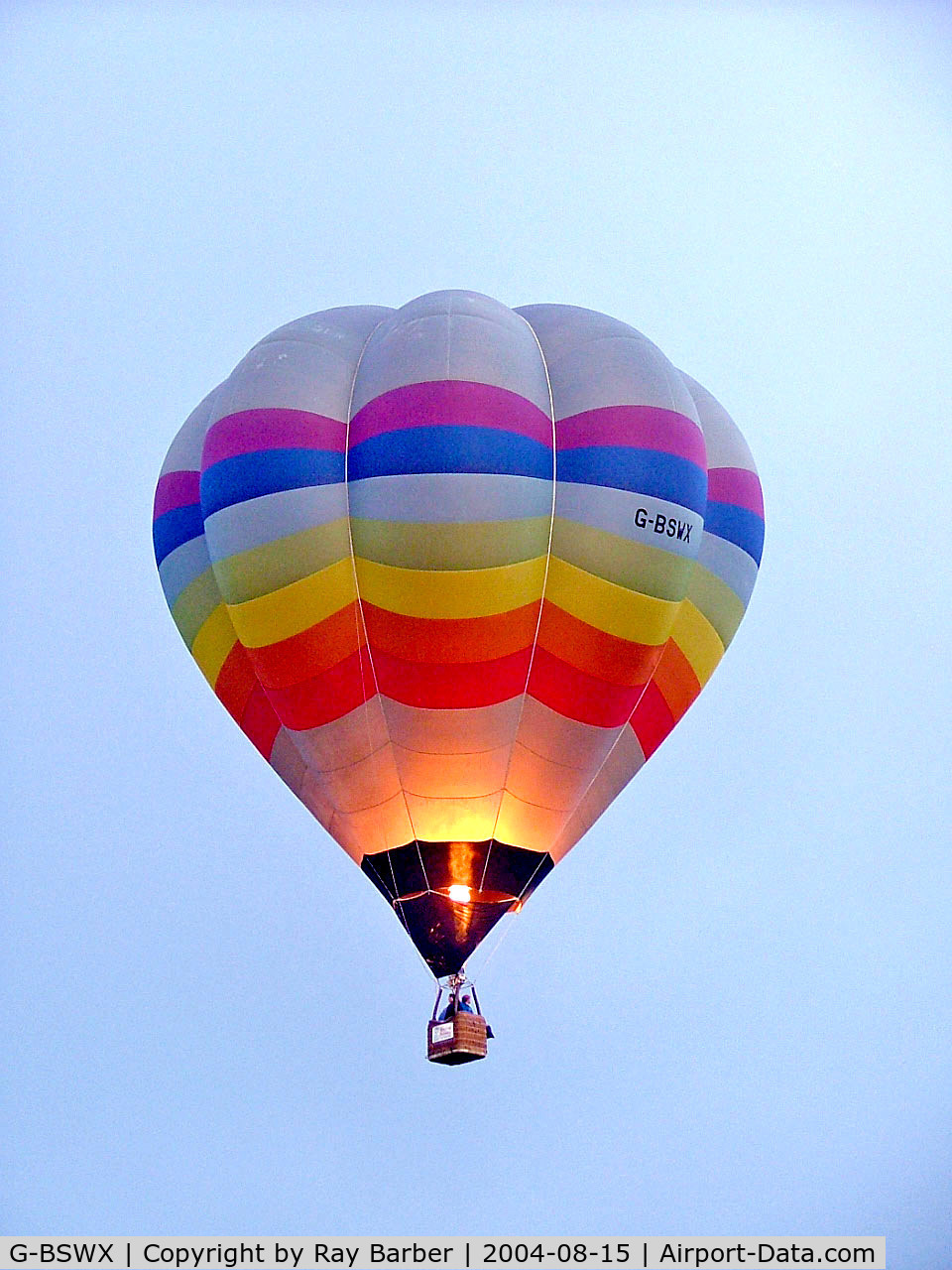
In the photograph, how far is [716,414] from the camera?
15.2 m

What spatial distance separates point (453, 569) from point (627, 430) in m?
1.73

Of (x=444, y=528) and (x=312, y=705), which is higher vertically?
(x=444, y=528)

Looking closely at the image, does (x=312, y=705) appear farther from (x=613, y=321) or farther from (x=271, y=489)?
(x=613, y=321)

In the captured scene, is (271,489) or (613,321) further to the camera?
(613,321)

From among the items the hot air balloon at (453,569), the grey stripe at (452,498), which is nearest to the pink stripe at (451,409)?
the hot air balloon at (453,569)

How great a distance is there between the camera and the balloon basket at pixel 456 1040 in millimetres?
12883

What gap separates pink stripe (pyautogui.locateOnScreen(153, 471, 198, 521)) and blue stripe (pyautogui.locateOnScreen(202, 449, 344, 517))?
1.11 meters

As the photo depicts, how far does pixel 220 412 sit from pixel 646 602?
3618 mm

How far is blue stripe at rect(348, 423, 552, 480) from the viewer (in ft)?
42.8

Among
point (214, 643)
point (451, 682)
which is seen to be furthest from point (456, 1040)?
point (214, 643)

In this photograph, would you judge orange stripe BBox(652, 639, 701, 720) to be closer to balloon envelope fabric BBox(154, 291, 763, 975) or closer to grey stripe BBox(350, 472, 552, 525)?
balloon envelope fabric BBox(154, 291, 763, 975)

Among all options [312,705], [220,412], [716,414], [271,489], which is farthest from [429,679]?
[716,414]

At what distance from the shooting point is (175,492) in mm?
14891

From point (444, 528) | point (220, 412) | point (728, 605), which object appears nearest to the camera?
point (444, 528)
